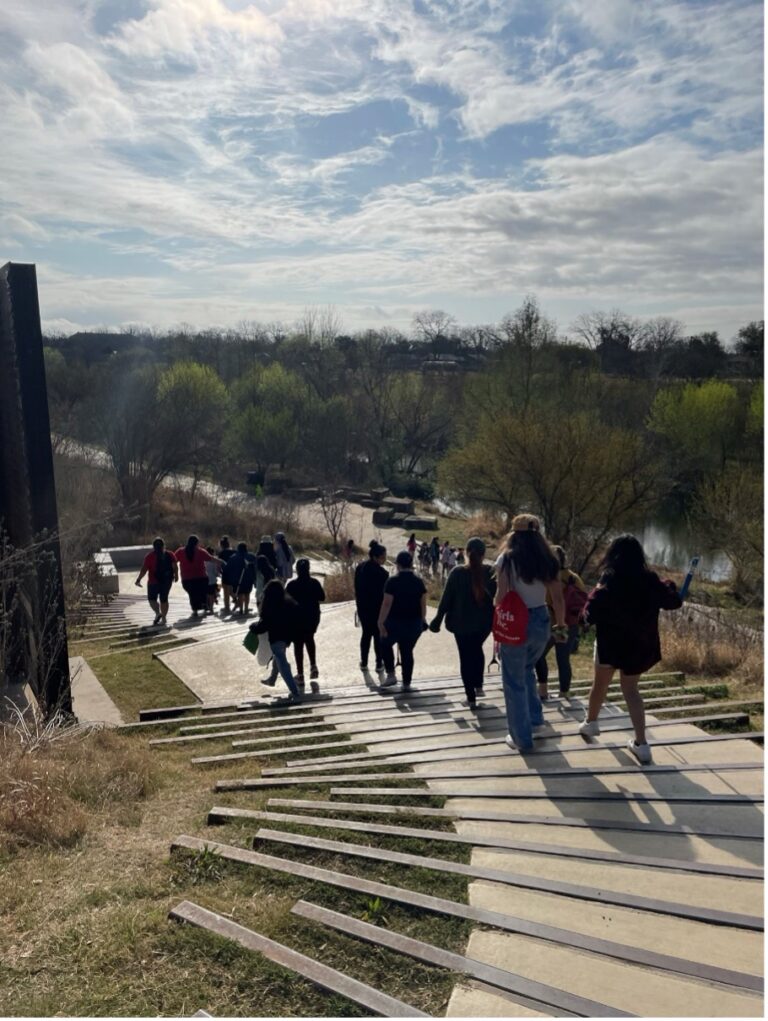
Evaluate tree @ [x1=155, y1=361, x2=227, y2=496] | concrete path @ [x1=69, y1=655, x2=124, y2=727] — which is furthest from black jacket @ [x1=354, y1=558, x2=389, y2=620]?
tree @ [x1=155, y1=361, x2=227, y2=496]

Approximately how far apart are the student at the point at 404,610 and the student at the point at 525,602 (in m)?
2.21

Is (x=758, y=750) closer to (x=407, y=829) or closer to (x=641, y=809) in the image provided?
(x=641, y=809)

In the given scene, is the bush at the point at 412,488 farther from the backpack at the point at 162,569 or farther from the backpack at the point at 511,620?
the backpack at the point at 511,620

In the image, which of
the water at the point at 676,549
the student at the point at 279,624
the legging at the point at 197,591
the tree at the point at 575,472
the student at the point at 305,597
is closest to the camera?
the student at the point at 279,624

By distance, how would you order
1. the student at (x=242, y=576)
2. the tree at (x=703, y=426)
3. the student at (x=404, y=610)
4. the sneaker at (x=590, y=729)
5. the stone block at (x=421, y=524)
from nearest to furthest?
the sneaker at (x=590, y=729)
the student at (x=404, y=610)
the student at (x=242, y=576)
the stone block at (x=421, y=524)
the tree at (x=703, y=426)

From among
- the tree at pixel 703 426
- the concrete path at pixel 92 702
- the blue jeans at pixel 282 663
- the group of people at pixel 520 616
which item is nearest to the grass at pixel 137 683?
the concrete path at pixel 92 702

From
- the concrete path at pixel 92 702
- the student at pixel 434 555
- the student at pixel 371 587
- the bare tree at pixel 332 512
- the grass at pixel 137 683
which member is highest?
the student at pixel 371 587

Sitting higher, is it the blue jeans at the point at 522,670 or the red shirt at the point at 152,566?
the blue jeans at the point at 522,670

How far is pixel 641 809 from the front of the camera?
4.75m

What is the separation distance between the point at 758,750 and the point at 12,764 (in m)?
4.83

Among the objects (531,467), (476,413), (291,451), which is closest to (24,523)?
(531,467)

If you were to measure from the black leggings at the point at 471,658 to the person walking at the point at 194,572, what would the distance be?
7514 millimetres

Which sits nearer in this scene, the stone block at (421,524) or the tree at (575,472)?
the tree at (575,472)

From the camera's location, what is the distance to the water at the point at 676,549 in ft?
112
